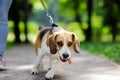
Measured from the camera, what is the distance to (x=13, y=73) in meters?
6.88

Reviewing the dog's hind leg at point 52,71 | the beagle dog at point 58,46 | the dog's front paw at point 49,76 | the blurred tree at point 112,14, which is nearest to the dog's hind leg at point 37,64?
the beagle dog at point 58,46

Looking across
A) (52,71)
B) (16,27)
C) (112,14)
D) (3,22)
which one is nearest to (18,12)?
(16,27)

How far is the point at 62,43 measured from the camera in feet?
19.2

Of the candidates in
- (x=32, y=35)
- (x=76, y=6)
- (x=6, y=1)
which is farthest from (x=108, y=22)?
(x=6, y=1)

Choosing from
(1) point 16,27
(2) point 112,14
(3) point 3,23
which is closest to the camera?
(3) point 3,23

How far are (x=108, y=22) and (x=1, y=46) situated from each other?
81.1 ft

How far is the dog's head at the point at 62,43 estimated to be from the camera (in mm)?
5785

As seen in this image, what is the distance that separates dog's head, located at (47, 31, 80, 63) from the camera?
5.79 metres

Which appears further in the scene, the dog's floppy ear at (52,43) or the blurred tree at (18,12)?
the blurred tree at (18,12)

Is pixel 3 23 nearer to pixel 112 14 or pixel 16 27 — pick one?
pixel 16 27

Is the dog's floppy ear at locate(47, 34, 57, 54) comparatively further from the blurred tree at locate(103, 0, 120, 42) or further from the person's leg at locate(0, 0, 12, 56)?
the blurred tree at locate(103, 0, 120, 42)

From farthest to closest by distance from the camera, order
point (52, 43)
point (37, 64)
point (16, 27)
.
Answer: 1. point (16, 27)
2. point (37, 64)
3. point (52, 43)

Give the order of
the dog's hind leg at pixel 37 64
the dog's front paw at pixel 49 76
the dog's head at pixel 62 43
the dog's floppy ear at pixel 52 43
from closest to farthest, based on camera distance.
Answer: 1. the dog's head at pixel 62 43
2. the dog's floppy ear at pixel 52 43
3. the dog's front paw at pixel 49 76
4. the dog's hind leg at pixel 37 64

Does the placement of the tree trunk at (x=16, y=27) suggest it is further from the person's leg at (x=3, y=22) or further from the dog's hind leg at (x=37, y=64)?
the dog's hind leg at (x=37, y=64)
